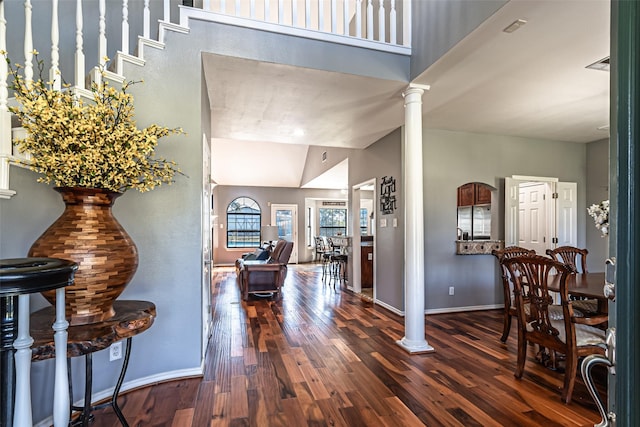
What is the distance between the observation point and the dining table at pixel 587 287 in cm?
241

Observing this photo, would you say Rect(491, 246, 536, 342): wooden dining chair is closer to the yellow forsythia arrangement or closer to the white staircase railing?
the white staircase railing

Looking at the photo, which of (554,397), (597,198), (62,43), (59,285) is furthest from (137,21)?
(597,198)

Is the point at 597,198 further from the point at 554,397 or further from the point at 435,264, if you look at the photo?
the point at 554,397

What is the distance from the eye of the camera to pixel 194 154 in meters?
2.69

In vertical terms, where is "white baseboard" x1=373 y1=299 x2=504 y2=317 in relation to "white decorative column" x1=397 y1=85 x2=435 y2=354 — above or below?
below

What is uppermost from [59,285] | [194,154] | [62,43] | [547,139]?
[62,43]

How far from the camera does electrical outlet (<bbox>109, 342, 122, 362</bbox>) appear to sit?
2.34 metres

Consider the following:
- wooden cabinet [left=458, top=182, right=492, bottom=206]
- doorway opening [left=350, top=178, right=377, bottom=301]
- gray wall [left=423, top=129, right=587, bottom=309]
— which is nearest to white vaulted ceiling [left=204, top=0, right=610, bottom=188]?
gray wall [left=423, top=129, right=587, bottom=309]

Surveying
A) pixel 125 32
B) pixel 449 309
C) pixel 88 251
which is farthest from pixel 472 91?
pixel 88 251

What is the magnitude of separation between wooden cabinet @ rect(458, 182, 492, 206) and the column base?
4.64 m

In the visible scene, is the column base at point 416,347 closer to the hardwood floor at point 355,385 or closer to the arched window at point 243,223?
the hardwood floor at point 355,385

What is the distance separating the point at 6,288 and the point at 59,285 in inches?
6.3

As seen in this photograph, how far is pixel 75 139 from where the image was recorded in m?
1.67

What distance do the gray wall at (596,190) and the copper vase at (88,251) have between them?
636cm
